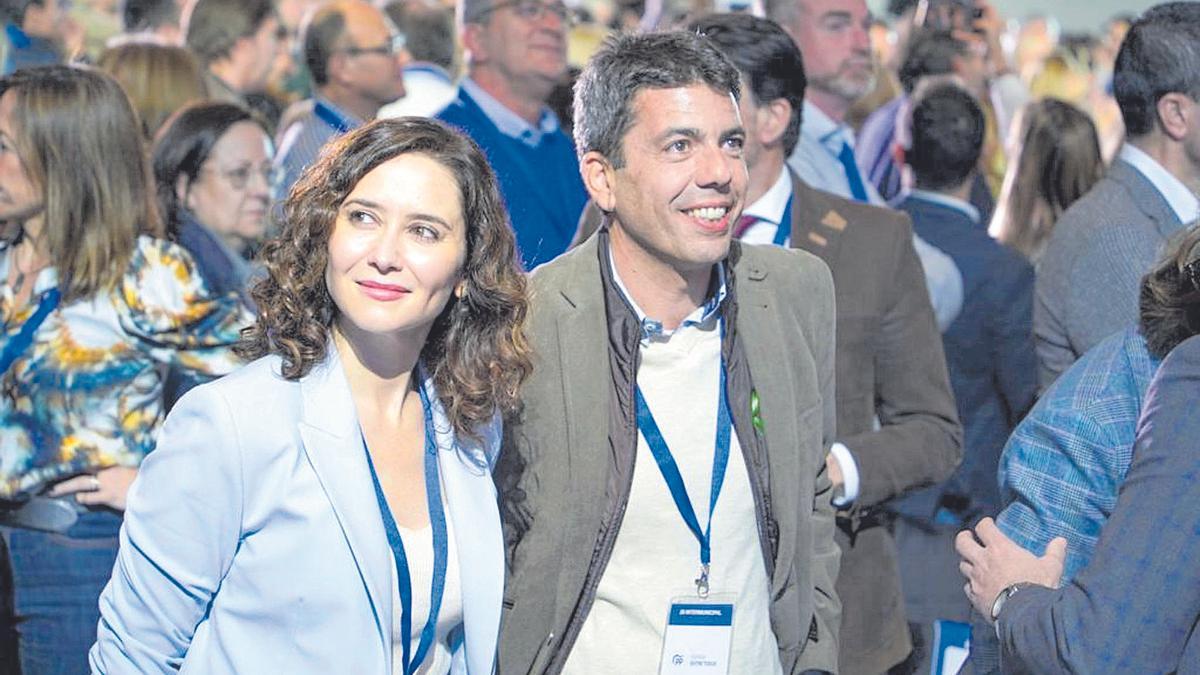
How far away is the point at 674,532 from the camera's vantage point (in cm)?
296

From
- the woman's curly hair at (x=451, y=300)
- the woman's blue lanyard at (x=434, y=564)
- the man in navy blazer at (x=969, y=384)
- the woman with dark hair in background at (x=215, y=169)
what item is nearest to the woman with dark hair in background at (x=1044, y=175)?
the man in navy blazer at (x=969, y=384)

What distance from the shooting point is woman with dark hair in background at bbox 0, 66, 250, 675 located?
3.64 metres

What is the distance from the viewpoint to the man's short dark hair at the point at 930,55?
7594 millimetres

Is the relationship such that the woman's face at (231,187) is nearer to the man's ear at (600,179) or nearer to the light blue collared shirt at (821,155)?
the light blue collared shirt at (821,155)

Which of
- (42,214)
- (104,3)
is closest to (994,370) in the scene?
(42,214)

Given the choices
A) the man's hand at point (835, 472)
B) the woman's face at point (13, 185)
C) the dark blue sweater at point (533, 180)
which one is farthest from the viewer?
the dark blue sweater at point (533, 180)

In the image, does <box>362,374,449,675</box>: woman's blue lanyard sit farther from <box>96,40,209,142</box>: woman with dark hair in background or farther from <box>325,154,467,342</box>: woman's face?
<box>96,40,209,142</box>: woman with dark hair in background

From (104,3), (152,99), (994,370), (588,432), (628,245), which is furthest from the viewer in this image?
A: (104,3)

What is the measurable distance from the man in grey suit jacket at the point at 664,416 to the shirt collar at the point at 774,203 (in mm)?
692

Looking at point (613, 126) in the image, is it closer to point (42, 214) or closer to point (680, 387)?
point (680, 387)

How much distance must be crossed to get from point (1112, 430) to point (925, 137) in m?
2.92

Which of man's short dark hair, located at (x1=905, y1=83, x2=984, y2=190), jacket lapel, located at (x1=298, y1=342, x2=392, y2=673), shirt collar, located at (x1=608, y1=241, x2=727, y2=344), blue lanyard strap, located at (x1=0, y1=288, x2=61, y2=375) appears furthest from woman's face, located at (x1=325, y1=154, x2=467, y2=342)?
man's short dark hair, located at (x1=905, y1=83, x2=984, y2=190)

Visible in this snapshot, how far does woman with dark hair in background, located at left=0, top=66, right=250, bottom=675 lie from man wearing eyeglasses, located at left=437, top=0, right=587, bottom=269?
5.53ft

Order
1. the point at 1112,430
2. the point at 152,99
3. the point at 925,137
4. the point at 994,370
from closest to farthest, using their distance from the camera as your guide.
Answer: the point at 1112,430 < the point at 994,370 < the point at 925,137 < the point at 152,99
